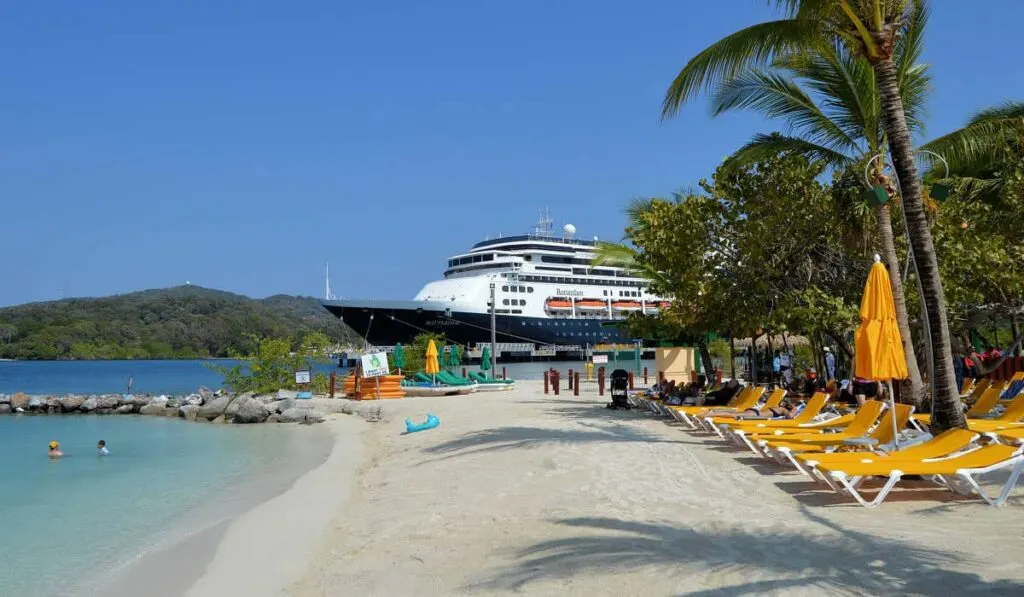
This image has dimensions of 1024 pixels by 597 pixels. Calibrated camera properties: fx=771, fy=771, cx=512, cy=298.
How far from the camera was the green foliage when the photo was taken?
74.5ft

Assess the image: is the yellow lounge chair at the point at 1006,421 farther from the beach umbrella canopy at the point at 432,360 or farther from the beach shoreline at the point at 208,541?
the beach umbrella canopy at the point at 432,360

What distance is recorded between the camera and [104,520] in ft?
26.9

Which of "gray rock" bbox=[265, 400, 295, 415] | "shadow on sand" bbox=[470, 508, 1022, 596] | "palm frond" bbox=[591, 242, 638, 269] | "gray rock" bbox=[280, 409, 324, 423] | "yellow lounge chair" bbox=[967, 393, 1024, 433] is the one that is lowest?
"shadow on sand" bbox=[470, 508, 1022, 596]

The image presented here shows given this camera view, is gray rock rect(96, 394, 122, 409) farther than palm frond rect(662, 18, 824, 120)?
Yes

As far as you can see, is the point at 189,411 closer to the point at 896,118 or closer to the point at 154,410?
the point at 154,410

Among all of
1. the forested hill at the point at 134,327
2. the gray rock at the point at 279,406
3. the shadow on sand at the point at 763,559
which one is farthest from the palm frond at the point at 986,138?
the forested hill at the point at 134,327

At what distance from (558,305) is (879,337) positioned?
45008mm

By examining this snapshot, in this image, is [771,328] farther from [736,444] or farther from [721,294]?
[736,444]

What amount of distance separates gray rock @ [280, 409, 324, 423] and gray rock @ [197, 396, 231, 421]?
10.9 feet

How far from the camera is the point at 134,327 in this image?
10488cm

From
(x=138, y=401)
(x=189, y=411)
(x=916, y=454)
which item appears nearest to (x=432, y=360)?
(x=189, y=411)

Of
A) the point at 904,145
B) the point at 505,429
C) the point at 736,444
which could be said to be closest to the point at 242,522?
the point at 505,429

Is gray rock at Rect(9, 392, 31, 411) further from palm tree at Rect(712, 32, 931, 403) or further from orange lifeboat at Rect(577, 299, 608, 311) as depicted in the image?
orange lifeboat at Rect(577, 299, 608, 311)

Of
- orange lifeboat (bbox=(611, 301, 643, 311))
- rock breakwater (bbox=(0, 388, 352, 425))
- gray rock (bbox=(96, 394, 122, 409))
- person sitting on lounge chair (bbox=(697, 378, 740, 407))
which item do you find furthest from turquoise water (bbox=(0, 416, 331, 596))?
orange lifeboat (bbox=(611, 301, 643, 311))
